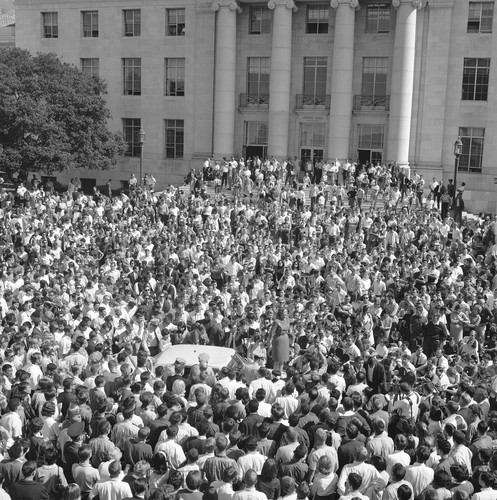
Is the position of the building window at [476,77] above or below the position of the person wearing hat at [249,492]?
above

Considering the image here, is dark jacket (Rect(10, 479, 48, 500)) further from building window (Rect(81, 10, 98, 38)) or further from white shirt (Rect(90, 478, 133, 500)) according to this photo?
building window (Rect(81, 10, 98, 38))

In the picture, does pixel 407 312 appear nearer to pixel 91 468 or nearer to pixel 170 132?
pixel 91 468

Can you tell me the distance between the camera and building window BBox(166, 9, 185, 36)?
172ft

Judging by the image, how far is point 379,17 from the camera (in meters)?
49.1

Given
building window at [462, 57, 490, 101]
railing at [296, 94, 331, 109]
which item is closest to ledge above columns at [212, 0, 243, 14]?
railing at [296, 94, 331, 109]

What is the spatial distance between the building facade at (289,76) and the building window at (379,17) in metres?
0.07

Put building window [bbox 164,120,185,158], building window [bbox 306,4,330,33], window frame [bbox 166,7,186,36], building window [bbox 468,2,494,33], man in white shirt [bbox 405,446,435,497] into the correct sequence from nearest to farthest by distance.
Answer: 1. man in white shirt [bbox 405,446,435,497]
2. building window [bbox 468,2,494,33]
3. building window [bbox 306,4,330,33]
4. window frame [bbox 166,7,186,36]
5. building window [bbox 164,120,185,158]

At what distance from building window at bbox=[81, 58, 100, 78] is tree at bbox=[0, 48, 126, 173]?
191 inches

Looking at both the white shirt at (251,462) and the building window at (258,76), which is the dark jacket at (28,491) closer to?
the white shirt at (251,462)

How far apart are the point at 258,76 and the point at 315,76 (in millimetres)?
3769

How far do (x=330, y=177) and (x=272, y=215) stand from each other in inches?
494

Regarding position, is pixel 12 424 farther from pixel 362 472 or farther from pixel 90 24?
pixel 90 24

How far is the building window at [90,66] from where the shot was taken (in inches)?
2166

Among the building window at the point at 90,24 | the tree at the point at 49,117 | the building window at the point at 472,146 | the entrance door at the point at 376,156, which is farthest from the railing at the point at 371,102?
the building window at the point at 90,24
